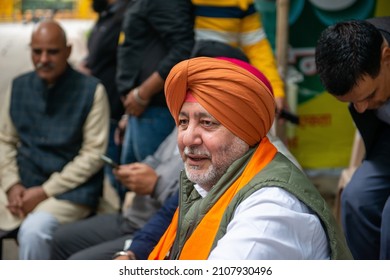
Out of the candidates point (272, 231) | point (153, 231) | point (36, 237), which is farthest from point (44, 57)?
point (272, 231)

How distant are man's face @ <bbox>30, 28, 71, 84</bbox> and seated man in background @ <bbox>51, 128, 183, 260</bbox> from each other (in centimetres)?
64

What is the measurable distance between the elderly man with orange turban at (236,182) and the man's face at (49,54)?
54.0 inches

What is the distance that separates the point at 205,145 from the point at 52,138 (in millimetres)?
1400

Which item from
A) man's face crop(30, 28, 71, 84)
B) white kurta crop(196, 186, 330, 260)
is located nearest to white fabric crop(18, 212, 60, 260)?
man's face crop(30, 28, 71, 84)

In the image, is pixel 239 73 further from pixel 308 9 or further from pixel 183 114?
pixel 308 9

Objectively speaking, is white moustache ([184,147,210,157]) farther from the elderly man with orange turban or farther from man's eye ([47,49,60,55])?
man's eye ([47,49,60,55])

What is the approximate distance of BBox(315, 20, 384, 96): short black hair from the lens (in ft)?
6.10

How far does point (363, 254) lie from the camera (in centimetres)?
241

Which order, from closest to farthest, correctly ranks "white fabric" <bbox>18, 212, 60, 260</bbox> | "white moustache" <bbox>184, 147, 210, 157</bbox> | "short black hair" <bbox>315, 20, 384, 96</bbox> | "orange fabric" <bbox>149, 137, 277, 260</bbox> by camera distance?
"orange fabric" <bbox>149, 137, 277, 260</bbox>
"white moustache" <bbox>184, 147, 210, 157</bbox>
"short black hair" <bbox>315, 20, 384, 96</bbox>
"white fabric" <bbox>18, 212, 60, 260</bbox>

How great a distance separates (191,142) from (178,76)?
180 mm

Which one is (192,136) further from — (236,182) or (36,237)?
(36,237)

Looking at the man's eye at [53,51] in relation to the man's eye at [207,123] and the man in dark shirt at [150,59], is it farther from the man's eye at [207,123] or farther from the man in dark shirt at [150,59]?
the man's eye at [207,123]
